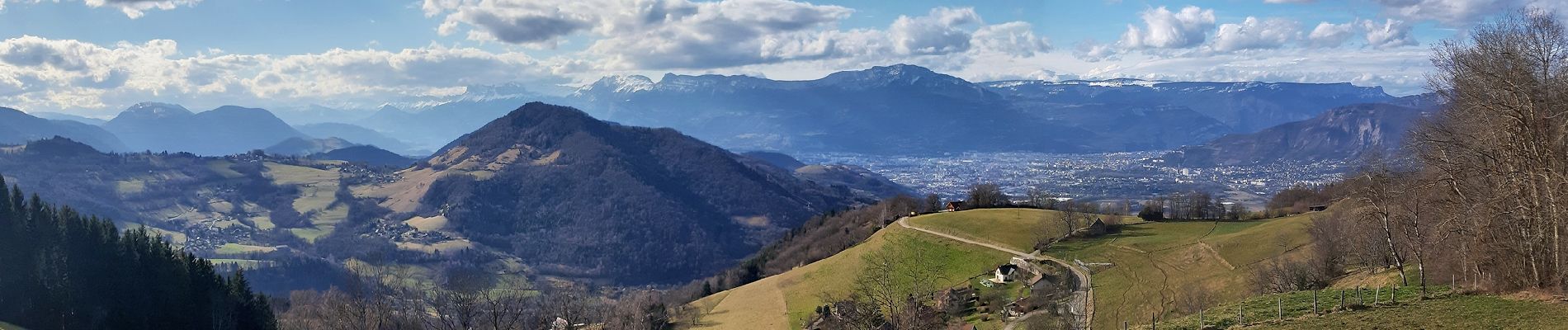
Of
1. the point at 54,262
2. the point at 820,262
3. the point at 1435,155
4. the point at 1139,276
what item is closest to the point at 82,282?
the point at 54,262

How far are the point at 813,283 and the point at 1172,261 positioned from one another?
35699mm

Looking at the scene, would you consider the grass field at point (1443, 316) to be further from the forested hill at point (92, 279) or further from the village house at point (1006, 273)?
the forested hill at point (92, 279)

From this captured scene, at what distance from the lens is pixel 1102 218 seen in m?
87.6

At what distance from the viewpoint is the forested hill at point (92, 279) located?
55.0 metres

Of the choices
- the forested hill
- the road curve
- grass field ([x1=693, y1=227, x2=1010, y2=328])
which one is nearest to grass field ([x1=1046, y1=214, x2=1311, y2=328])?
the road curve

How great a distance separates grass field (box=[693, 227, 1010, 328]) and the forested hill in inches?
1626

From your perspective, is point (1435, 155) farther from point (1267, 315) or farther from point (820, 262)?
point (820, 262)

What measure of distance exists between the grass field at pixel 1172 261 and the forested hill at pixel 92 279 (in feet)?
Answer: 215

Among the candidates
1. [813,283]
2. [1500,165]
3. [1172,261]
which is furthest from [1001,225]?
[1500,165]

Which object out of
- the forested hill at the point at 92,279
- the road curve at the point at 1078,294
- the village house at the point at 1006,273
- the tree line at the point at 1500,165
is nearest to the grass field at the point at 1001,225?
the road curve at the point at 1078,294

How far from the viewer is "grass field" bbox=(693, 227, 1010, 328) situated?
74750 mm

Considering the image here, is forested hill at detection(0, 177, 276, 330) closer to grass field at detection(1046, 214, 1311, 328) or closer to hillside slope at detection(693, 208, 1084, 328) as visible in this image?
hillside slope at detection(693, 208, 1084, 328)

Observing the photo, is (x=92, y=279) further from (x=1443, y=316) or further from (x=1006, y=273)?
(x=1443, y=316)

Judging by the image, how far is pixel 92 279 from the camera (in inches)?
2313
